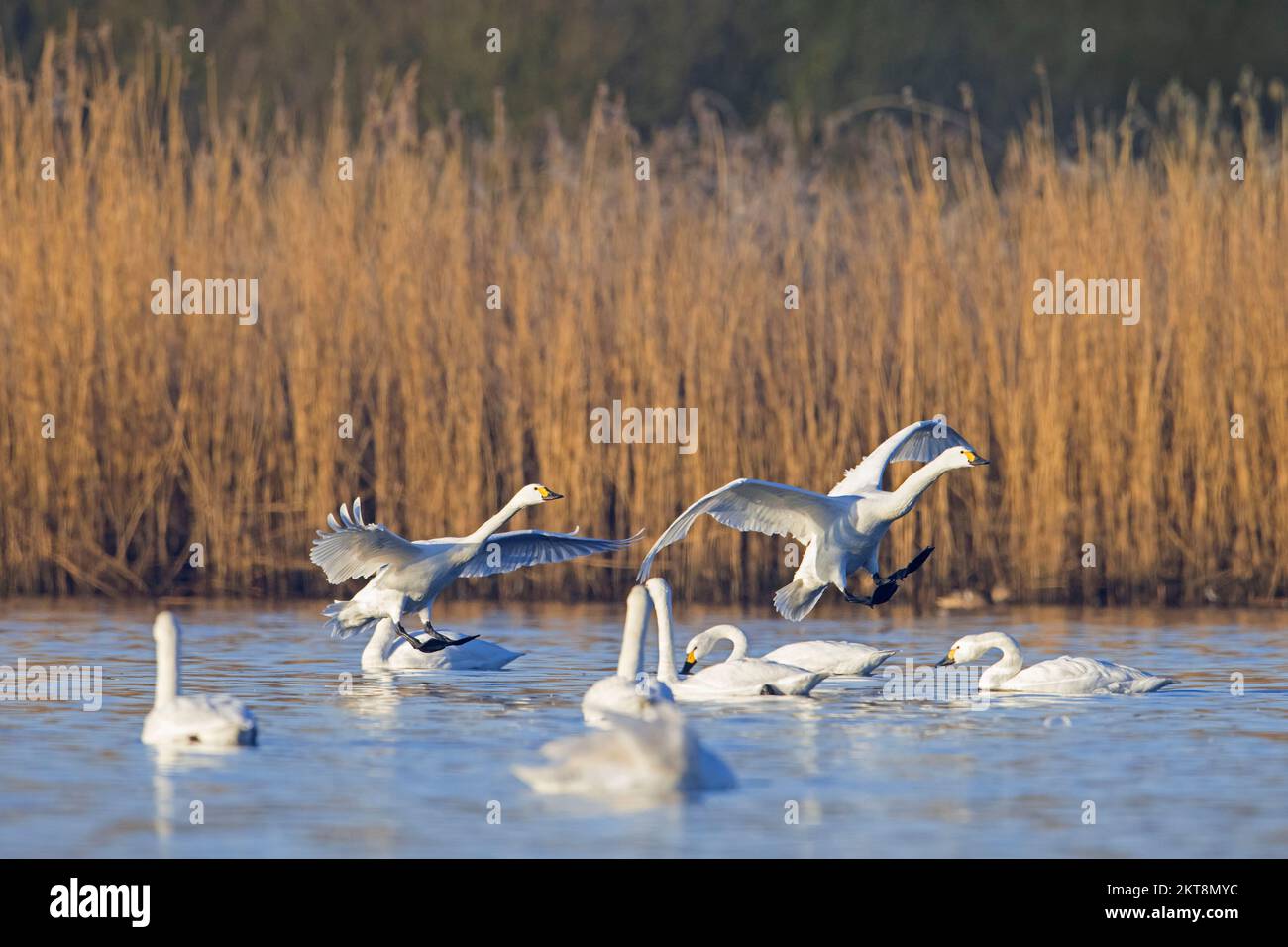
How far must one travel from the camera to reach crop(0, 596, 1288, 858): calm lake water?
28.1 feet

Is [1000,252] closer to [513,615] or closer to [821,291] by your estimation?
[821,291]

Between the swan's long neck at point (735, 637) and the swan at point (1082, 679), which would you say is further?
the swan's long neck at point (735, 637)

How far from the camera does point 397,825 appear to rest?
8.77m

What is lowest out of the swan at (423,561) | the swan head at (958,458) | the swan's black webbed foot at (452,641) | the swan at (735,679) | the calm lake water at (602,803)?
the calm lake water at (602,803)

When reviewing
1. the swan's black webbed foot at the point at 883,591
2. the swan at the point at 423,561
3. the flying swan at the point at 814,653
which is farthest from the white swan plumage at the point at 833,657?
the swan at the point at 423,561

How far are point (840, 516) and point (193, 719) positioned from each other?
13.8 ft

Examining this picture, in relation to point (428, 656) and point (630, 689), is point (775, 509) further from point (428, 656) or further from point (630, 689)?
point (630, 689)

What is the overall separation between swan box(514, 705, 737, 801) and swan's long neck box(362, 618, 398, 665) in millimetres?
4233

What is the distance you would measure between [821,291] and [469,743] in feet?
20.5

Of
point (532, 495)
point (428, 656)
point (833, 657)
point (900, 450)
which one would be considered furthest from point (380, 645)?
point (900, 450)

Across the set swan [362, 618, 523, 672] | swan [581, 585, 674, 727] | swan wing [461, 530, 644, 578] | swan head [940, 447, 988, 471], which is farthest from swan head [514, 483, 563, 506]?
swan head [940, 447, 988, 471]

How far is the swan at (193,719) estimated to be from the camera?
1025cm

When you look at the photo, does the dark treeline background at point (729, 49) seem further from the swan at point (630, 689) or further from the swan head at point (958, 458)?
the swan at point (630, 689)

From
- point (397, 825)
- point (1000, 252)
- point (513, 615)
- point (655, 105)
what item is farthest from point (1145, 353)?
point (655, 105)
